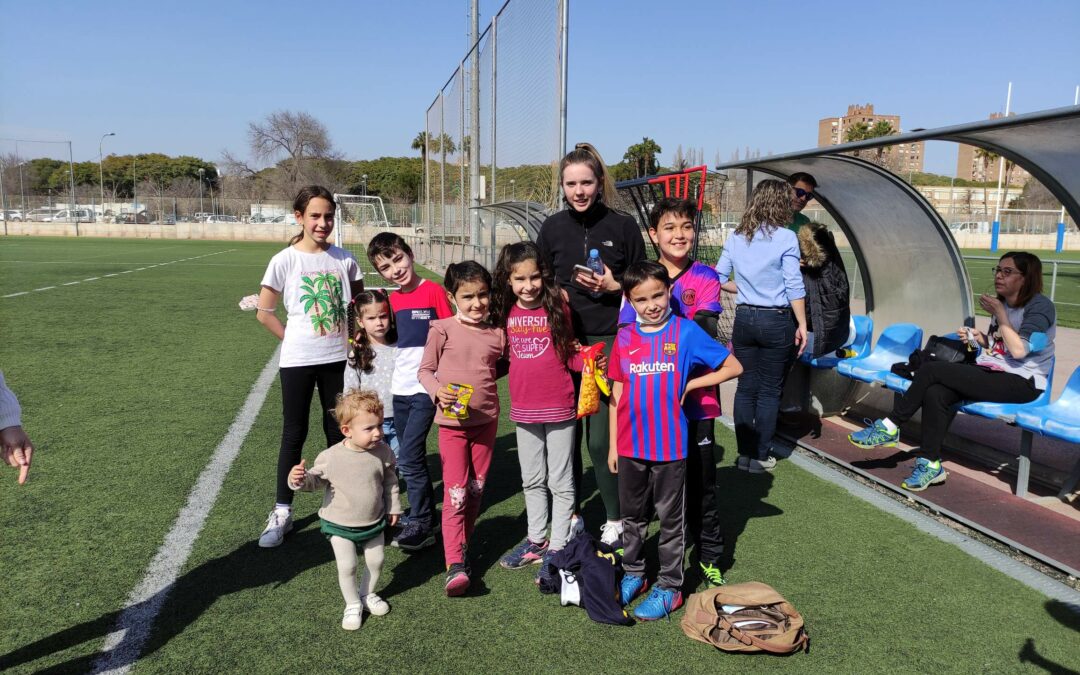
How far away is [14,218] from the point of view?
58719mm

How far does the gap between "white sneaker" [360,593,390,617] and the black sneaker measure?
1.97ft

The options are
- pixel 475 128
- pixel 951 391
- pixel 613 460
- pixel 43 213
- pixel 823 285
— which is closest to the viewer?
pixel 613 460

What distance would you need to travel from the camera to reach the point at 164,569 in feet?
11.3

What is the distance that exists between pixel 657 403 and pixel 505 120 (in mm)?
11177

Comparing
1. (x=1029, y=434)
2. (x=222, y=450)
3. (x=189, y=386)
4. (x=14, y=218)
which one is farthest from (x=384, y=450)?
(x=14, y=218)

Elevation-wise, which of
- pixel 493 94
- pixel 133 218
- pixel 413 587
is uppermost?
pixel 493 94

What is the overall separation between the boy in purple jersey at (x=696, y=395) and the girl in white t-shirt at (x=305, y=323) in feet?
4.96

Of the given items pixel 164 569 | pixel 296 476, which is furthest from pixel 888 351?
pixel 164 569

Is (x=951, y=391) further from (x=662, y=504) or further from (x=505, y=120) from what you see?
(x=505, y=120)

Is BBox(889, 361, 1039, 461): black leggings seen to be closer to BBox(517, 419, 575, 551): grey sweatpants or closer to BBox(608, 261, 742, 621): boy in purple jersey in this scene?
BBox(608, 261, 742, 621): boy in purple jersey

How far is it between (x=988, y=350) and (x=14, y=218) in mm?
71293

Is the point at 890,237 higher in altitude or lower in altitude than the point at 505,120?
lower

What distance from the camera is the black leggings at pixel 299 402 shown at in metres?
3.70

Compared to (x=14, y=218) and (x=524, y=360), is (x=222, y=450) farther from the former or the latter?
(x=14, y=218)
